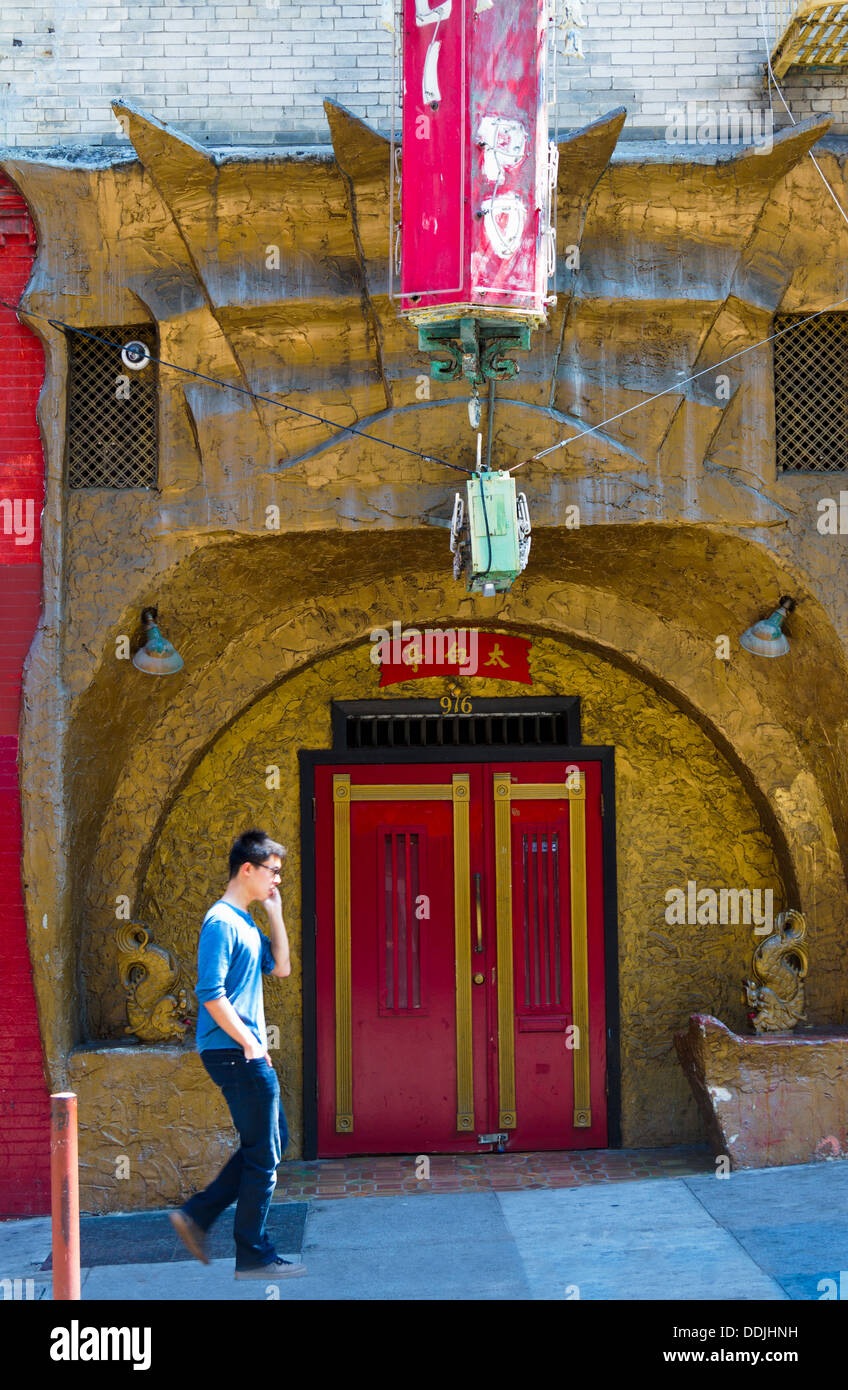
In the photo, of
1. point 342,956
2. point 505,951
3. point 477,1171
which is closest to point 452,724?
point 505,951

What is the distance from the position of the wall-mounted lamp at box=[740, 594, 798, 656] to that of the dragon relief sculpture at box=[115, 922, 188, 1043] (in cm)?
389

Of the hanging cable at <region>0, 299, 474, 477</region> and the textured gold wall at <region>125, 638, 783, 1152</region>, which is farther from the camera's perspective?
the textured gold wall at <region>125, 638, 783, 1152</region>

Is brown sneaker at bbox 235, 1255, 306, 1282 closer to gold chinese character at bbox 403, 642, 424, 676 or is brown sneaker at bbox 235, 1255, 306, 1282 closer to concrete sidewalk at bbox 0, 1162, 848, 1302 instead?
concrete sidewalk at bbox 0, 1162, 848, 1302

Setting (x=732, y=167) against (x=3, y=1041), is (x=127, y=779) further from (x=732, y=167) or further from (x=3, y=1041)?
(x=732, y=167)

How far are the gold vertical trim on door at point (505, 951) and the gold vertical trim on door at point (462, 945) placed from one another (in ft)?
0.63

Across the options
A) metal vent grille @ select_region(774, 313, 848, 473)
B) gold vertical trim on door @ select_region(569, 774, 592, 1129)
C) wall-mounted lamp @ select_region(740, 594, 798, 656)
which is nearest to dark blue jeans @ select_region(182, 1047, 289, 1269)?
gold vertical trim on door @ select_region(569, 774, 592, 1129)

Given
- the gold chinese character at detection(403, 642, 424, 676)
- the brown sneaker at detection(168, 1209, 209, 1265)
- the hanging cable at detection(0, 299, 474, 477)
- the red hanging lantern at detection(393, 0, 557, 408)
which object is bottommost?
the brown sneaker at detection(168, 1209, 209, 1265)

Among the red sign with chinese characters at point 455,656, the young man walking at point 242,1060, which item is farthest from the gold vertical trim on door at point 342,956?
the young man walking at point 242,1060

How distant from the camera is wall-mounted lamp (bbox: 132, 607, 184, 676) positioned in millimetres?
8297

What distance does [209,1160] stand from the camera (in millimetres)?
8117

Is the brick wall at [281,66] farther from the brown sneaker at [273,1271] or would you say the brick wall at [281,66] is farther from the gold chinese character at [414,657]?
the brown sneaker at [273,1271]

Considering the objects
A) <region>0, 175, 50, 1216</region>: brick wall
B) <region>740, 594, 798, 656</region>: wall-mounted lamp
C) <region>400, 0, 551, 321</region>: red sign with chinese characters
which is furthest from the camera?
<region>740, 594, 798, 656</region>: wall-mounted lamp

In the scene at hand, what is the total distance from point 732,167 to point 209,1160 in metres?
6.23

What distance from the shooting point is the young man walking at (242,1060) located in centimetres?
561
